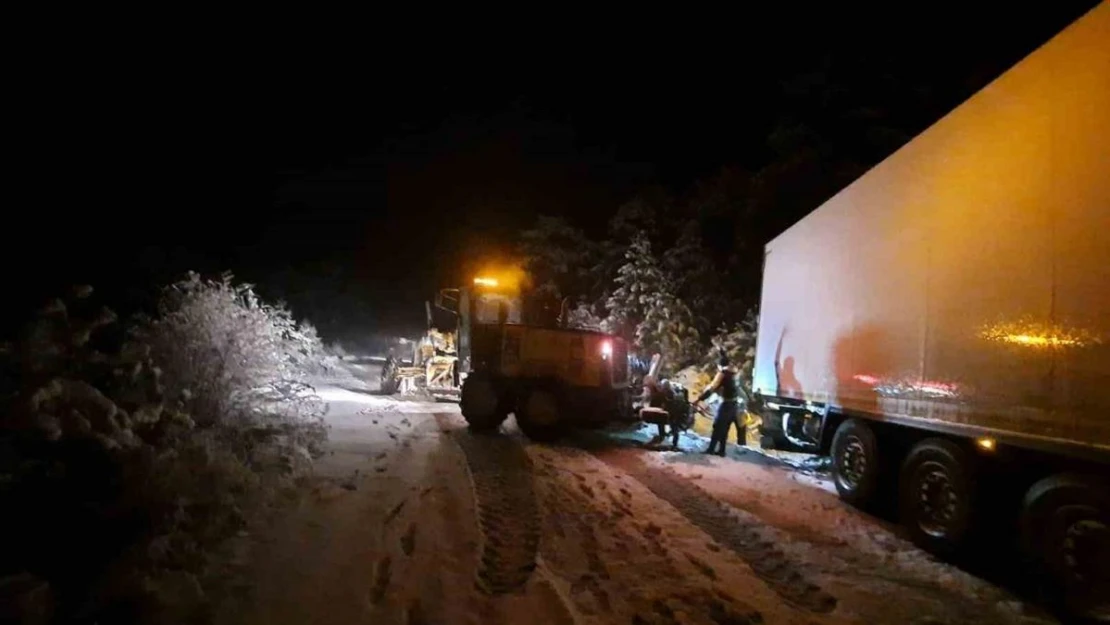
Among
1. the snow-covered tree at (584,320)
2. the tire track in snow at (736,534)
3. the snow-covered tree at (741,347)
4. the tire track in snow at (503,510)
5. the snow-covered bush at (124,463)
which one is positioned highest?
the snow-covered tree at (584,320)

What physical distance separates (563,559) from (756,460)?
22.2 feet

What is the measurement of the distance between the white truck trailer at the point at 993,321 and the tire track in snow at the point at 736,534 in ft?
5.50

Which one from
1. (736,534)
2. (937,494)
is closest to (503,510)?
(736,534)

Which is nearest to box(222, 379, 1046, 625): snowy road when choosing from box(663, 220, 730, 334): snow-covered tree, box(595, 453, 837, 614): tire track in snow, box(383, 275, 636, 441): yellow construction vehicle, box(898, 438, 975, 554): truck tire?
box(595, 453, 837, 614): tire track in snow

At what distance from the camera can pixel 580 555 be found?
5.91 metres

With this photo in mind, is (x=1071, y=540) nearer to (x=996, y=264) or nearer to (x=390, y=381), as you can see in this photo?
(x=996, y=264)

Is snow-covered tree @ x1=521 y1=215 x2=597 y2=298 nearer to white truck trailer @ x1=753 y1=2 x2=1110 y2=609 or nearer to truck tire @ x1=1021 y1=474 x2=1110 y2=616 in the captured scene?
white truck trailer @ x1=753 y1=2 x2=1110 y2=609

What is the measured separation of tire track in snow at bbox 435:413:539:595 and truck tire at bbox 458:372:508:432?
2.38 feet

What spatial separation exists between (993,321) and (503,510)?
4803mm

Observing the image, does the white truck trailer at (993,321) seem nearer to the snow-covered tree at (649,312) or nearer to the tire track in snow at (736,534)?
the tire track in snow at (736,534)

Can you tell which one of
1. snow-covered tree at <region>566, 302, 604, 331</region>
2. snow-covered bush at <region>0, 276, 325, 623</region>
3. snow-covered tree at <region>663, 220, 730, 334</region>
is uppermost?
snow-covered tree at <region>663, 220, 730, 334</region>

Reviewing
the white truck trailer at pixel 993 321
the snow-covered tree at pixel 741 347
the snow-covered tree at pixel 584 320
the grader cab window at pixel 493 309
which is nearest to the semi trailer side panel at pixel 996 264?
the white truck trailer at pixel 993 321

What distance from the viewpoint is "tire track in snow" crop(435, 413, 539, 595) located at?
17.6ft

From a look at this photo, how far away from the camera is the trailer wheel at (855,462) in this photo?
816cm
